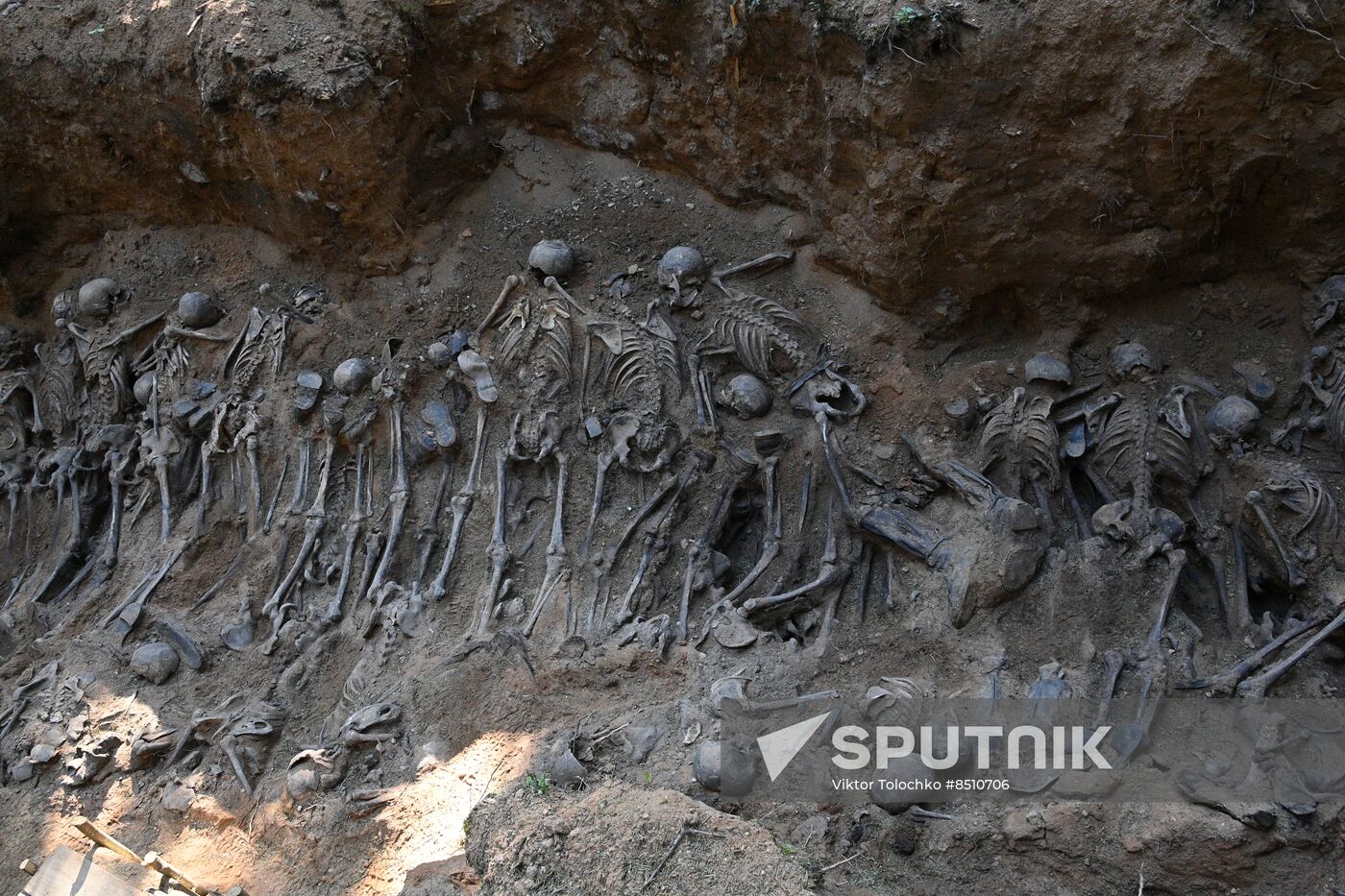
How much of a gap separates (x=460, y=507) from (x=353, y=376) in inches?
49.1

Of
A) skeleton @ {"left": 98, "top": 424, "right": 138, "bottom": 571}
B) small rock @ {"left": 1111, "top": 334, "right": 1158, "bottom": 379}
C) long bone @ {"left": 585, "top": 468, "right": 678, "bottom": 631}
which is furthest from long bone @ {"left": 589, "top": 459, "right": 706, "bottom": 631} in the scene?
skeleton @ {"left": 98, "top": 424, "right": 138, "bottom": 571}

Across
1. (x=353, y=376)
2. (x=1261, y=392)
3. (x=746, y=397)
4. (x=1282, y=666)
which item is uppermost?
(x=353, y=376)

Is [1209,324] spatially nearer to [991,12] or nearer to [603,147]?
[991,12]

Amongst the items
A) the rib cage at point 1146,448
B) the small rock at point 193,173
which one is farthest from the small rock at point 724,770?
the small rock at point 193,173

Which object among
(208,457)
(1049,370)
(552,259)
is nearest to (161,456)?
(208,457)

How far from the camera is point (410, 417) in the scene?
704 centimetres

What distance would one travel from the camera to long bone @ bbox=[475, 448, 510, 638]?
6.11m

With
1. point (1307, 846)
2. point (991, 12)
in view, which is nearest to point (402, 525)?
point (991, 12)

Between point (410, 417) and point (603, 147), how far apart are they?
217 cm

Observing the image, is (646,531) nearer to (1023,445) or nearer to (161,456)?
(1023,445)

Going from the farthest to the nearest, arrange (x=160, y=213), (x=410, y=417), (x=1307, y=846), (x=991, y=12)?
(x=160, y=213), (x=410, y=417), (x=991, y=12), (x=1307, y=846)

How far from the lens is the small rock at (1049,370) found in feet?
19.8

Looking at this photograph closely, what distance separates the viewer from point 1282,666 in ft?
15.5

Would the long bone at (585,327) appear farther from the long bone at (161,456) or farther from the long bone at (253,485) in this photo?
the long bone at (161,456)
